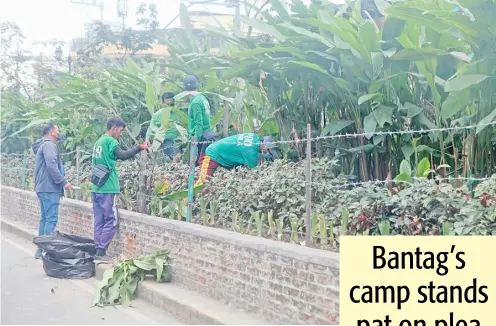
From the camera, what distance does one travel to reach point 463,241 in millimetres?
4020

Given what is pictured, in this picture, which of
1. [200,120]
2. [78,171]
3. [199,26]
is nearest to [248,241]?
[200,120]

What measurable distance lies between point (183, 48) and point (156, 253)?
11.5ft

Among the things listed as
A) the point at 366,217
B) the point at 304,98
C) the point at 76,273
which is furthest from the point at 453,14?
the point at 76,273

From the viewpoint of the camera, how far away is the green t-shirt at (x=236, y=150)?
22.8 feet

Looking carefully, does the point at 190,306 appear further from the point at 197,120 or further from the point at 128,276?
the point at 197,120

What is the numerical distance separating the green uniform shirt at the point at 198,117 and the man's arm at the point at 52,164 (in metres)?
2.02

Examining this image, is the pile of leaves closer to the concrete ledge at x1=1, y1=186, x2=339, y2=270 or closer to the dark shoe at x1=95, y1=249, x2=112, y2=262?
the concrete ledge at x1=1, y1=186, x2=339, y2=270

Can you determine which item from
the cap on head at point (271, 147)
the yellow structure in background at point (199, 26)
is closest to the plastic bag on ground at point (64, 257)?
the cap on head at point (271, 147)

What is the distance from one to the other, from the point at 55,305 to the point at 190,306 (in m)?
1.53

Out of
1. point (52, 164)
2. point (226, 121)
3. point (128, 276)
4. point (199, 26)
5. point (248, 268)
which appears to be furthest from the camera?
point (199, 26)

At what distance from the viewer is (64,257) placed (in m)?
7.68

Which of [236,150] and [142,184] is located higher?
[236,150]

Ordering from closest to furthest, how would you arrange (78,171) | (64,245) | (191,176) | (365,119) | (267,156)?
(365,119) < (267,156) < (191,176) < (64,245) < (78,171)

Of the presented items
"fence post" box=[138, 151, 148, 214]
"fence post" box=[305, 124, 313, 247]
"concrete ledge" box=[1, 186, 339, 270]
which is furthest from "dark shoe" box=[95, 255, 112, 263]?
"fence post" box=[305, 124, 313, 247]
